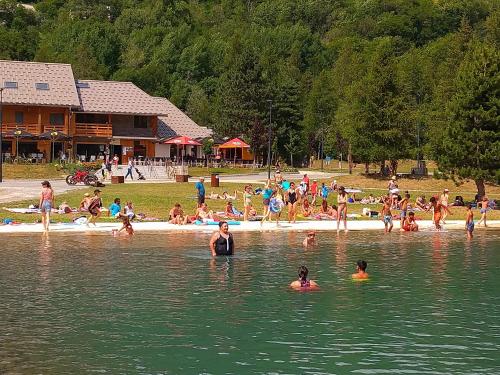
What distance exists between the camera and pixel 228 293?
2128 cm

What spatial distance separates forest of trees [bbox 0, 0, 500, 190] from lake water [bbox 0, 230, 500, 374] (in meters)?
21.4

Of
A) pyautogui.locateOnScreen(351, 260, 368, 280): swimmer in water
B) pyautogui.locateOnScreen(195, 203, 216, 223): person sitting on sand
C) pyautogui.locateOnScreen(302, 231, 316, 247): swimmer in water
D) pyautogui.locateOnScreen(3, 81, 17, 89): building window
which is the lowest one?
pyautogui.locateOnScreen(351, 260, 368, 280): swimmer in water

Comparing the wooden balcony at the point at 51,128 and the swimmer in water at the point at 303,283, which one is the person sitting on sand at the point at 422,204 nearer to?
the swimmer in water at the point at 303,283

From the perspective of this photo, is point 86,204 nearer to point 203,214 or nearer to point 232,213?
point 203,214

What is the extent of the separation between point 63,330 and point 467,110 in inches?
1428

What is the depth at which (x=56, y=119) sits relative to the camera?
81000mm

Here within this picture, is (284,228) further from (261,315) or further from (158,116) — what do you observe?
(158,116)

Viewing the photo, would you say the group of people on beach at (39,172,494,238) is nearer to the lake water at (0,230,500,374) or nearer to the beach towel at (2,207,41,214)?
the beach towel at (2,207,41,214)

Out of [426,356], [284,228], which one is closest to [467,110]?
[284,228]

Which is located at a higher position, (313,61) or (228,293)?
(313,61)

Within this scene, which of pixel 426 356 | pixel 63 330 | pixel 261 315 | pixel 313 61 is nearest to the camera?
pixel 426 356

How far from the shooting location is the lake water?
14.7m

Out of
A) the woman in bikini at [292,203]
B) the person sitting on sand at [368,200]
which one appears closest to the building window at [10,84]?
the person sitting on sand at [368,200]

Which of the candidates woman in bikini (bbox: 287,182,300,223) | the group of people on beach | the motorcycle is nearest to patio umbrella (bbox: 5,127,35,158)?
the motorcycle
